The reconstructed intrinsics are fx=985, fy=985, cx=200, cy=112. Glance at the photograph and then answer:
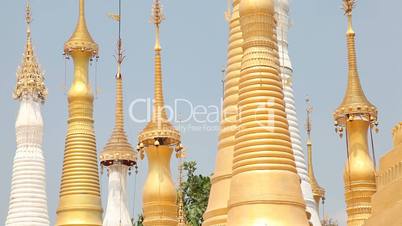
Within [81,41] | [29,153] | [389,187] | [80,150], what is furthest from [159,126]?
[389,187]

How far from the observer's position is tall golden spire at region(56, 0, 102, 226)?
27391 mm

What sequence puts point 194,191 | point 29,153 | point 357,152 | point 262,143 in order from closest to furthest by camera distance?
point 262,143, point 357,152, point 29,153, point 194,191

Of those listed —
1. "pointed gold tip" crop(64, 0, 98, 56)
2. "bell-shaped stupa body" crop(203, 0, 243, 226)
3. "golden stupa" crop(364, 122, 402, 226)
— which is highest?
"pointed gold tip" crop(64, 0, 98, 56)

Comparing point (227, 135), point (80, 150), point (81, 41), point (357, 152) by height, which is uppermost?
point (81, 41)

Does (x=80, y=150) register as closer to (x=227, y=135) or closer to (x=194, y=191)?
(x=227, y=135)

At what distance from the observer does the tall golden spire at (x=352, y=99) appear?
2625 cm

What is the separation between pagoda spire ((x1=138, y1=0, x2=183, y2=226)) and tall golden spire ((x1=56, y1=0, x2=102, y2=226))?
8.35ft

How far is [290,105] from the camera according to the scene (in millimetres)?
23594

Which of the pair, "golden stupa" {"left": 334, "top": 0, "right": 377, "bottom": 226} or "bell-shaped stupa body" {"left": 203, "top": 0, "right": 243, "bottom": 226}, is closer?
"bell-shaped stupa body" {"left": 203, "top": 0, "right": 243, "bottom": 226}

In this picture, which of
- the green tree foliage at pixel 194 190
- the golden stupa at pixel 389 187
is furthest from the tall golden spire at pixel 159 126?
the green tree foliage at pixel 194 190

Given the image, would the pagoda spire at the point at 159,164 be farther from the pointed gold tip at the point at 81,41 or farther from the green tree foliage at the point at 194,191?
the green tree foliage at the point at 194,191

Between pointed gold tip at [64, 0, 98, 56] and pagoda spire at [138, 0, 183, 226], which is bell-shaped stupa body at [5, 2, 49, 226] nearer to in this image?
pointed gold tip at [64, 0, 98, 56]

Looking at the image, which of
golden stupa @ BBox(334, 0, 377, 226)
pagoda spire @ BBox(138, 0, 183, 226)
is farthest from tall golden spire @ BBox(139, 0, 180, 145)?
golden stupa @ BBox(334, 0, 377, 226)

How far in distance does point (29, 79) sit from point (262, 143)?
52.1ft
